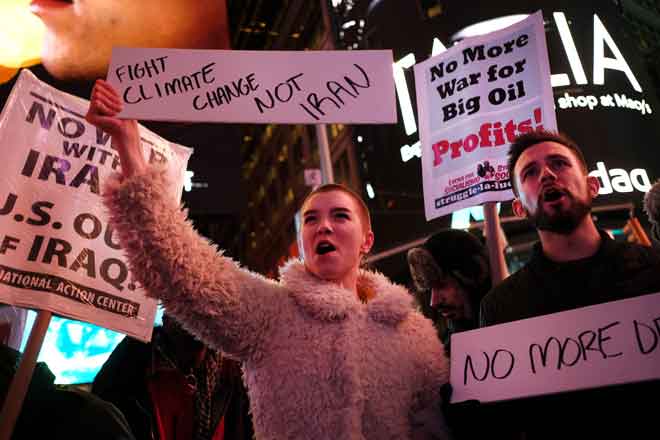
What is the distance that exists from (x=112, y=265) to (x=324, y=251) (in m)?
1.06

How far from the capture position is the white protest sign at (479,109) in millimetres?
2811

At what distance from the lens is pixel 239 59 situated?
7.79 ft

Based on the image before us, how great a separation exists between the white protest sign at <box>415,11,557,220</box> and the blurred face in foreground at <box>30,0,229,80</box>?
86.6 inches

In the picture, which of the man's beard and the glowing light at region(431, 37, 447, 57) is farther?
the glowing light at region(431, 37, 447, 57)

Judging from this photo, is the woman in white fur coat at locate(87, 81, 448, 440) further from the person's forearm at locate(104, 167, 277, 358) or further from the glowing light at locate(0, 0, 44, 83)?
the glowing light at locate(0, 0, 44, 83)

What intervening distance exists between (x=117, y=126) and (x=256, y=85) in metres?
0.63

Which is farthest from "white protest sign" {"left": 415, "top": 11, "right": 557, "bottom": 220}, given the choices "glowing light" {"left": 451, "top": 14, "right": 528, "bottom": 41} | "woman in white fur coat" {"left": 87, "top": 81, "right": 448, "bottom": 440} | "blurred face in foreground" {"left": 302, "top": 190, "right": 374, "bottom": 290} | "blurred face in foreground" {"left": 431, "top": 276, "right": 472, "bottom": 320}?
"glowing light" {"left": 451, "top": 14, "right": 528, "bottom": 41}

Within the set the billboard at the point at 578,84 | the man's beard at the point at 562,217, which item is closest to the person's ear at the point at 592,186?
the man's beard at the point at 562,217

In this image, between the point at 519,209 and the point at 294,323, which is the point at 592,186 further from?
the point at 294,323

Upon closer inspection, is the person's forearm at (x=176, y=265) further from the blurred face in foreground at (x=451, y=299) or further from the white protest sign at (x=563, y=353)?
the blurred face in foreground at (x=451, y=299)

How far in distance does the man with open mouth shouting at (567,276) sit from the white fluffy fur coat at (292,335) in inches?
12.9

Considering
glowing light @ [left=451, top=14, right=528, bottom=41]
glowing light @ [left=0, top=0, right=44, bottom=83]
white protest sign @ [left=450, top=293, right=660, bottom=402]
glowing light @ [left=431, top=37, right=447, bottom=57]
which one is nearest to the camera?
white protest sign @ [left=450, top=293, right=660, bottom=402]

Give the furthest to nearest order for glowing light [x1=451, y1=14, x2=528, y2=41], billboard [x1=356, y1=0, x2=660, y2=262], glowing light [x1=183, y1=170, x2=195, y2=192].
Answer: glowing light [x1=451, y1=14, x2=528, y2=41] → billboard [x1=356, y1=0, x2=660, y2=262] → glowing light [x1=183, y1=170, x2=195, y2=192]

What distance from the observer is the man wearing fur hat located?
9.29ft
